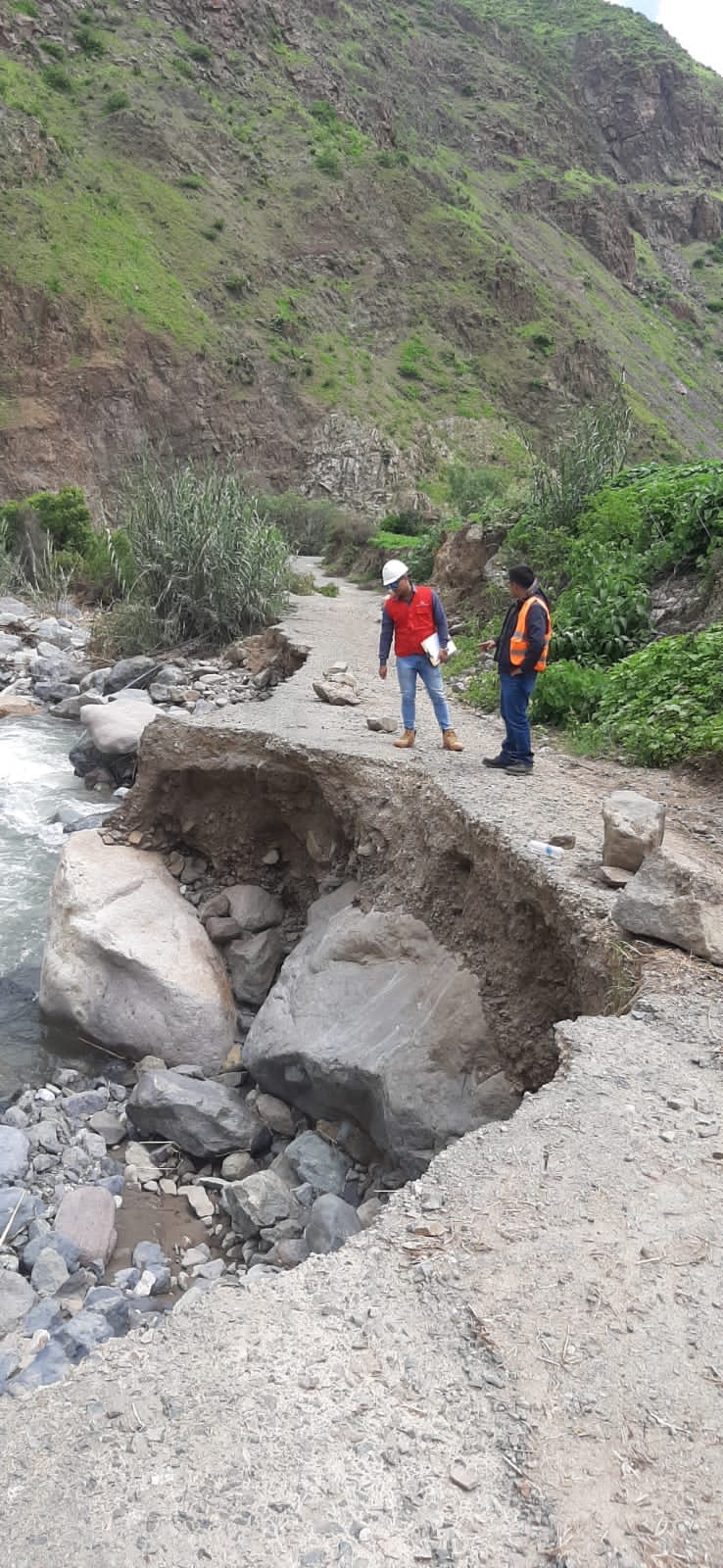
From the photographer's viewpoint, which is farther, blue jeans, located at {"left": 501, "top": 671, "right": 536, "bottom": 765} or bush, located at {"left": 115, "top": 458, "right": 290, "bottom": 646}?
bush, located at {"left": 115, "top": 458, "right": 290, "bottom": 646}

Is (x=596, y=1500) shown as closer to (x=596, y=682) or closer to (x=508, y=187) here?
(x=596, y=682)

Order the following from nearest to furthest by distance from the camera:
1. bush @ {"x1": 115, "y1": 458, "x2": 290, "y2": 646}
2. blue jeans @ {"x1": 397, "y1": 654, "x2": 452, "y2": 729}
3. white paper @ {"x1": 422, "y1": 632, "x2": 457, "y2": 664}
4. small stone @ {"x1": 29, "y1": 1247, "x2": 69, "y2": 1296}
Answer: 1. small stone @ {"x1": 29, "y1": 1247, "x2": 69, "y2": 1296}
2. white paper @ {"x1": 422, "y1": 632, "x2": 457, "y2": 664}
3. blue jeans @ {"x1": 397, "y1": 654, "x2": 452, "y2": 729}
4. bush @ {"x1": 115, "y1": 458, "x2": 290, "y2": 646}

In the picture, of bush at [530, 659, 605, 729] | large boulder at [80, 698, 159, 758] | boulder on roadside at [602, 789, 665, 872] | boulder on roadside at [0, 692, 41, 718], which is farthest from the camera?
boulder on roadside at [0, 692, 41, 718]

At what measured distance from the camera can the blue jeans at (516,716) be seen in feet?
21.1

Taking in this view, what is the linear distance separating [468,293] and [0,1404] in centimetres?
6068

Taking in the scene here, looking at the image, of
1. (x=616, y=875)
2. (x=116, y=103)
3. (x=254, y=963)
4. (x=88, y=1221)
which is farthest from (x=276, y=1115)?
(x=116, y=103)

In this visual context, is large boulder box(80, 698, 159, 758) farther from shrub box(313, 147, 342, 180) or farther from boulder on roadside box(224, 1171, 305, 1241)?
shrub box(313, 147, 342, 180)

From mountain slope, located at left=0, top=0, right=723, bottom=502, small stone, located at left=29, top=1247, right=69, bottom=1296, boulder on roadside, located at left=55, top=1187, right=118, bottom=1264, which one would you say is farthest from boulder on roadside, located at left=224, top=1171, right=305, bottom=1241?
mountain slope, located at left=0, top=0, right=723, bottom=502

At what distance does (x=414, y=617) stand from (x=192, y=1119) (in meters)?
3.69

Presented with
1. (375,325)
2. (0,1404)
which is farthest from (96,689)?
(375,325)

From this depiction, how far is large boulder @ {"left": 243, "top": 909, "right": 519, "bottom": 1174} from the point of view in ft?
14.5

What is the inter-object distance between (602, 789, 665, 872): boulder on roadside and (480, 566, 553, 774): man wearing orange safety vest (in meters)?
1.93

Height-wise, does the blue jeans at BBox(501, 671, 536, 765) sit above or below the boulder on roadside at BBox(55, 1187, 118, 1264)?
above

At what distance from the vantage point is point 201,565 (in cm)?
1482
